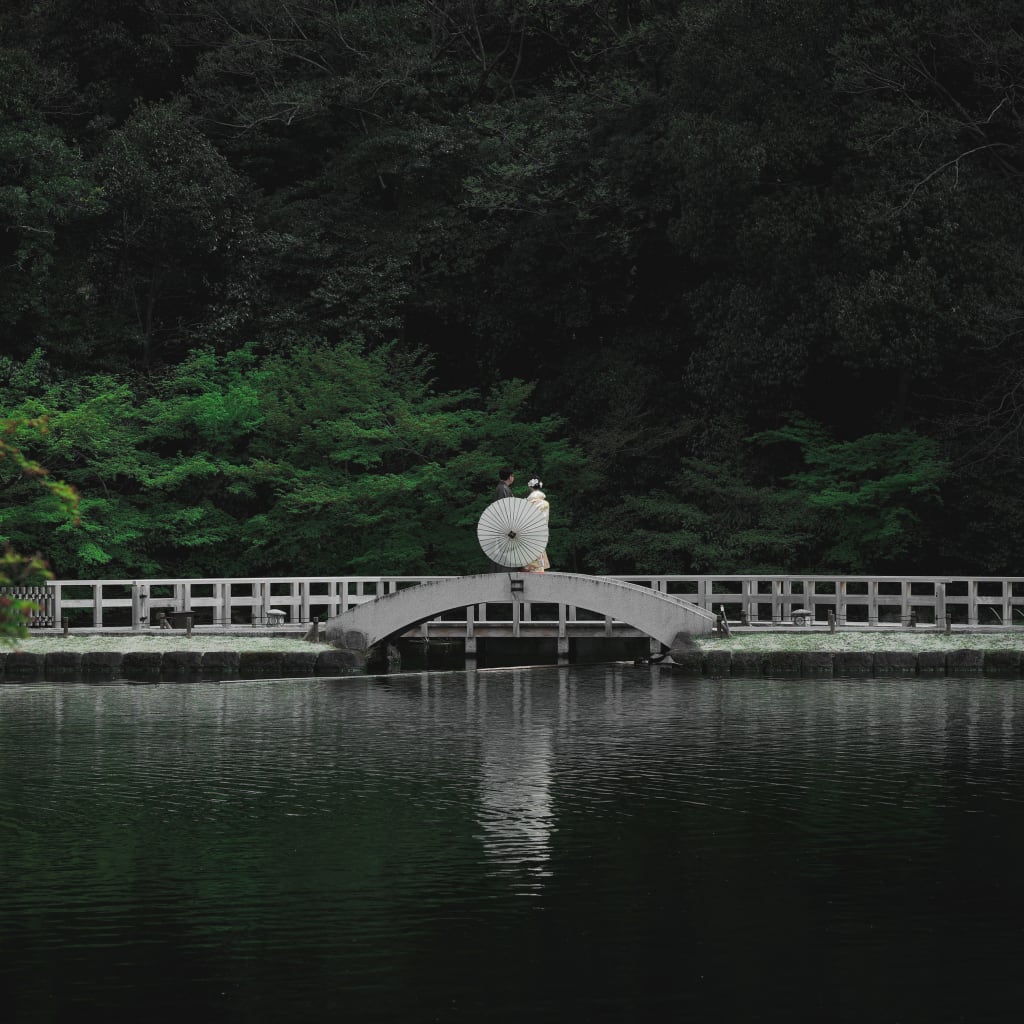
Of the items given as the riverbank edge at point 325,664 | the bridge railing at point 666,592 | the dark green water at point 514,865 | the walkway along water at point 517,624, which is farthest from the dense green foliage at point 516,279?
the dark green water at point 514,865

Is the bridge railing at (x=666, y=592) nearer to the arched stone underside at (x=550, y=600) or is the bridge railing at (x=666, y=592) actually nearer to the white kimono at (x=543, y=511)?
the arched stone underside at (x=550, y=600)

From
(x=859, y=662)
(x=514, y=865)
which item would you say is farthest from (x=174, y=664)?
(x=514, y=865)

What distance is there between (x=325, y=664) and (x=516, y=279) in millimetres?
14954

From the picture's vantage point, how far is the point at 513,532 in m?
30.2

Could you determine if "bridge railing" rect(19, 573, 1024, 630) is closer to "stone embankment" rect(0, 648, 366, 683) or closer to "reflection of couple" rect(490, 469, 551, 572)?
"stone embankment" rect(0, 648, 366, 683)

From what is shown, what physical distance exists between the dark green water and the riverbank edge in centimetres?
518

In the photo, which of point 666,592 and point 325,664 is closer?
point 325,664

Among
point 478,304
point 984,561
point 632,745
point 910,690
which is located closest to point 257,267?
point 478,304

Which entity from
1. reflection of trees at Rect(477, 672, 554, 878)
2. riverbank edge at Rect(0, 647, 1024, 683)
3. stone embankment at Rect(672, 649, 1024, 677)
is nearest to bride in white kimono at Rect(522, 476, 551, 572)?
riverbank edge at Rect(0, 647, 1024, 683)

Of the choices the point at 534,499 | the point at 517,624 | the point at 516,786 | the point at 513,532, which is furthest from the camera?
the point at 517,624

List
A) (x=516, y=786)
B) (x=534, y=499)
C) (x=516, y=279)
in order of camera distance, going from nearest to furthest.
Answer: (x=516, y=786) → (x=534, y=499) → (x=516, y=279)

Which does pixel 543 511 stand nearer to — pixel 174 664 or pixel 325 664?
pixel 325 664

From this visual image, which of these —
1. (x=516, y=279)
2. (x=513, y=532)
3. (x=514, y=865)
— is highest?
(x=516, y=279)

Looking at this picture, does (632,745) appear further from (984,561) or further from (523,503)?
(984,561)
